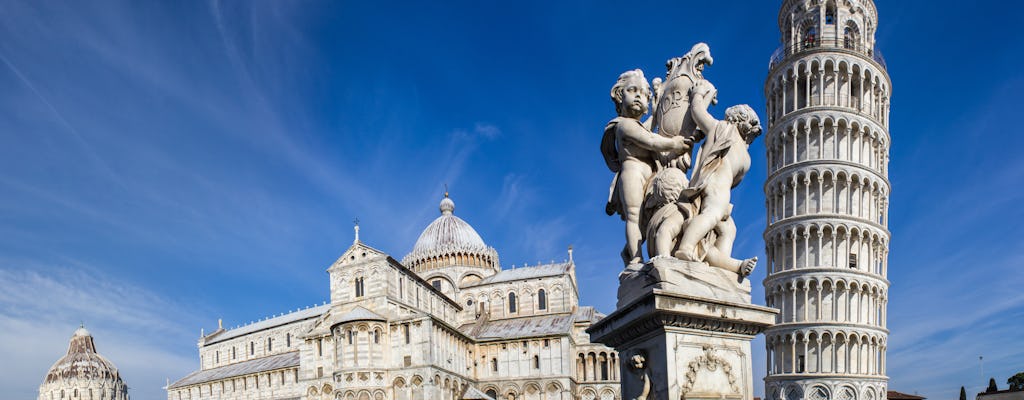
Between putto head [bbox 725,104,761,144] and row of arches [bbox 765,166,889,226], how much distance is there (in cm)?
4414

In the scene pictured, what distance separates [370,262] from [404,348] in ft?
23.5

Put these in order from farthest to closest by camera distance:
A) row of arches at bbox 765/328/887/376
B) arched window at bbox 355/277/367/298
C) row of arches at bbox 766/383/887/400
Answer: arched window at bbox 355/277/367/298, row of arches at bbox 765/328/887/376, row of arches at bbox 766/383/887/400

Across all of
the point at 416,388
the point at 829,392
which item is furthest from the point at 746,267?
the point at 416,388

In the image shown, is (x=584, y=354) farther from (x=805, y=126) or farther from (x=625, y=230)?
(x=625, y=230)

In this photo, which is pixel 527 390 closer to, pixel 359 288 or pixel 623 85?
pixel 359 288

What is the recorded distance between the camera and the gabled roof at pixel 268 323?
8491 cm

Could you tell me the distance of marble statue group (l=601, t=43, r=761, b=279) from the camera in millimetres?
5773

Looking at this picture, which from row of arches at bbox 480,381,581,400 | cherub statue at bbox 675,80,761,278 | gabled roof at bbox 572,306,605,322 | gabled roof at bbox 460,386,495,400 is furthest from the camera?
gabled roof at bbox 572,306,605,322

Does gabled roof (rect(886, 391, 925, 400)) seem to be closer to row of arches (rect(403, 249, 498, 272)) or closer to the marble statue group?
row of arches (rect(403, 249, 498, 272))

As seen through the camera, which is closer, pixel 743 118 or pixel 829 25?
pixel 743 118

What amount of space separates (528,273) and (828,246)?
31.6 meters

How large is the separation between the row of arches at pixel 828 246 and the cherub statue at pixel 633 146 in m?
43.9

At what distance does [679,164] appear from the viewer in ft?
20.7

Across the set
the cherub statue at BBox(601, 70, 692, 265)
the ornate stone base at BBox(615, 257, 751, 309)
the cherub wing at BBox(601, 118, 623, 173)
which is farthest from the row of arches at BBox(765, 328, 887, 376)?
the ornate stone base at BBox(615, 257, 751, 309)
